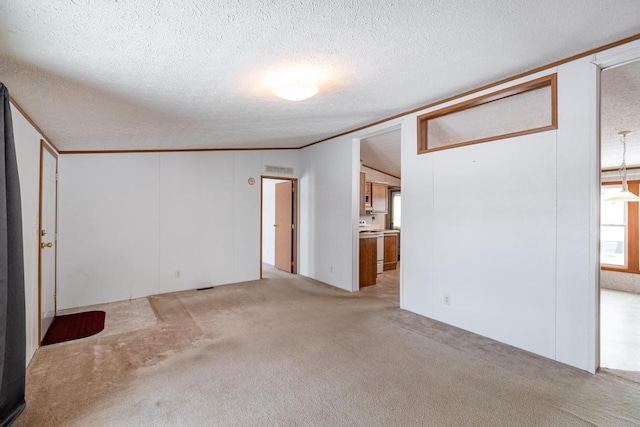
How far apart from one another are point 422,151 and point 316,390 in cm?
287

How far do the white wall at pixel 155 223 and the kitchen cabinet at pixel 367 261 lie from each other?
199 centimetres

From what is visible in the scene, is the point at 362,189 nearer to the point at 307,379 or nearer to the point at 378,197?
the point at 378,197

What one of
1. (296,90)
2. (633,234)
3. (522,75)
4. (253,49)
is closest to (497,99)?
(522,75)

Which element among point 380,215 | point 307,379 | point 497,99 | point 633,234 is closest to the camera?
point 307,379

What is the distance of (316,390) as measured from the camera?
2246 millimetres

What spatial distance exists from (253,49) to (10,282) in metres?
2.15

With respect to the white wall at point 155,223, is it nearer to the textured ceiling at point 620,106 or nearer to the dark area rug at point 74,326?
the dark area rug at point 74,326

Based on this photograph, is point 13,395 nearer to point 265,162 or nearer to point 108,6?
point 108,6

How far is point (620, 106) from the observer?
334 cm

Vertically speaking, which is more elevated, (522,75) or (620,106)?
(522,75)

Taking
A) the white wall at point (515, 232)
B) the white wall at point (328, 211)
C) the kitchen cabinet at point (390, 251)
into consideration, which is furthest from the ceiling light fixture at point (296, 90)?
the kitchen cabinet at point (390, 251)

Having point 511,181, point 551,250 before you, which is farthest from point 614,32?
point 551,250

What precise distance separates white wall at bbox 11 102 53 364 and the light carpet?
12.6 inches

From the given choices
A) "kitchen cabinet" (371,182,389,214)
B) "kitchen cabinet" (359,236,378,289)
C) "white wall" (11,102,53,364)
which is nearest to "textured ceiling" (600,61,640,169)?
"kitchen cabinet" (359,236,378,289)
